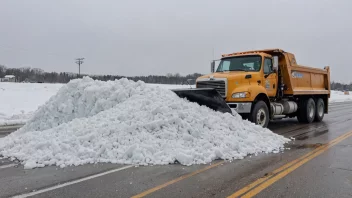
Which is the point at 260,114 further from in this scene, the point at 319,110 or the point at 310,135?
the point at 319,110

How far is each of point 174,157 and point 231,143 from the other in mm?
1576

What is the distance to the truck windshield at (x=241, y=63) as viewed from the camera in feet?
37.3

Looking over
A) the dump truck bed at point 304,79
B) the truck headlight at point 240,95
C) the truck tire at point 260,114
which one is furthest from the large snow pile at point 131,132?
the dump truck bed at point 304,79

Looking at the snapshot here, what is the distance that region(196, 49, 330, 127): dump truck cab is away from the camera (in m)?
10.1

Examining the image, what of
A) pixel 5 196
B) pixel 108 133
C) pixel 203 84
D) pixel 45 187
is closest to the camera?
pixel 5 196

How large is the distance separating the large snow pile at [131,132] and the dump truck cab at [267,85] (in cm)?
144

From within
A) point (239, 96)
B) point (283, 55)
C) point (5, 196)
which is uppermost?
point (283, 55)

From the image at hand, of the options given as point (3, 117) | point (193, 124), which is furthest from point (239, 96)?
point (3, 117)

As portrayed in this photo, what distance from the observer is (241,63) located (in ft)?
38.4

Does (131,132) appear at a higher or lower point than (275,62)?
lower

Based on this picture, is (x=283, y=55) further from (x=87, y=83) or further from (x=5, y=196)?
(x=5, y=196)

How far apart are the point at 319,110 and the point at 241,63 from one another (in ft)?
18.8

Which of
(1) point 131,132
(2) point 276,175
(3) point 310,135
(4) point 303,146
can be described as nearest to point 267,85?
(3) point 310,135

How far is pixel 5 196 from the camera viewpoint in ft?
14.5
